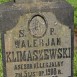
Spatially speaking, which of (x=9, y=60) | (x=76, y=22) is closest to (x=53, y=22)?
(x=9, y=60)

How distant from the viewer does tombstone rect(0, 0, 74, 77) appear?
4.23 meters

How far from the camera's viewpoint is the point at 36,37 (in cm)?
431

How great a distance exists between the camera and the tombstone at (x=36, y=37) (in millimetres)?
4227

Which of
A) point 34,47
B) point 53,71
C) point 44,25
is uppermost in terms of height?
point 44,25

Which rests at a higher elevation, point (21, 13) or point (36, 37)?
point (21, 13)

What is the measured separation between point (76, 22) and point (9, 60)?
4.64 metres

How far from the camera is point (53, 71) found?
4.50 metres

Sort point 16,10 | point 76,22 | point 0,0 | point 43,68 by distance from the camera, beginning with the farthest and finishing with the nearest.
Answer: point 0,0 → point 76,22 → point 43,68 → point 16,10

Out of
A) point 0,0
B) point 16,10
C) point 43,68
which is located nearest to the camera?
point 16,10

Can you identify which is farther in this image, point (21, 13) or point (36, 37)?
point (36, 37)

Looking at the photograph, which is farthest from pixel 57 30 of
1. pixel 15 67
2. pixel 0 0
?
pixel 0 0

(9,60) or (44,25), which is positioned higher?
(44,25)

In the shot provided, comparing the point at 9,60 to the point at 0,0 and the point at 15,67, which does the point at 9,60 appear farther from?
the point at 0,0

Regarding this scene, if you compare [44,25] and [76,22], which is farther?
[76,22]
